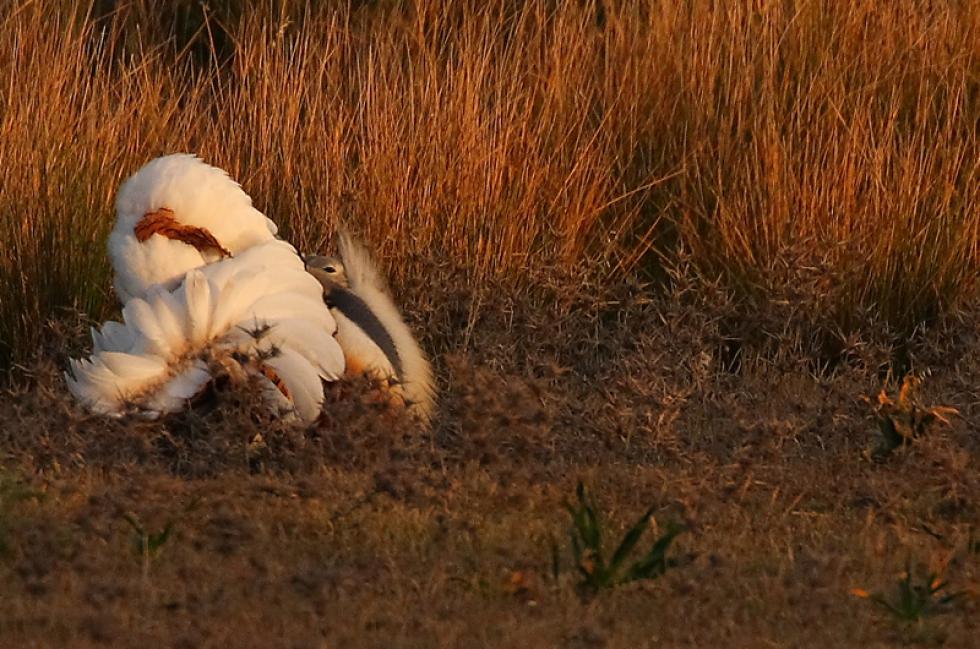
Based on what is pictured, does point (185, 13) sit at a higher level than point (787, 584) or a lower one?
lower

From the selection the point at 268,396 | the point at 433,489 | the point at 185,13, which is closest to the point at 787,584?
the point at 433,489

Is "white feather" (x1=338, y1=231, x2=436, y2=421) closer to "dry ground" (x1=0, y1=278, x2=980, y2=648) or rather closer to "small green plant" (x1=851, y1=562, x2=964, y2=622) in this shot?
"dry ground" (x1=0, y1=278, x2=980, y2=648)

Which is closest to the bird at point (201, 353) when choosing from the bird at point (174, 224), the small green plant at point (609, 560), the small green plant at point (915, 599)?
the bird at point (174, 224)

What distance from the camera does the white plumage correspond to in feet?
17.1

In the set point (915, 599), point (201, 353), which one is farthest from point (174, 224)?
point (915, 599)

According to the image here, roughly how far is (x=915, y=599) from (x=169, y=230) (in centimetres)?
268

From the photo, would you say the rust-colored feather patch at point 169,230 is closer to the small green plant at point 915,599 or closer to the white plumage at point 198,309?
the white plumage at point 198,309

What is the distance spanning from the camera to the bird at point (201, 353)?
17.0 ft

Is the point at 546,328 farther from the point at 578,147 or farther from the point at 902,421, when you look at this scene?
the point at 902,421

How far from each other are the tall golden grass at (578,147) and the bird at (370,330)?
0.68 m

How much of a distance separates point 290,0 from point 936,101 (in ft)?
11.2

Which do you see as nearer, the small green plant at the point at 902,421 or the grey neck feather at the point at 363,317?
the small green plant at the point at 902,421

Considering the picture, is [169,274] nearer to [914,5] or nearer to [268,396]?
[268,396]

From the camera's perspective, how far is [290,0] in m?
9.22
